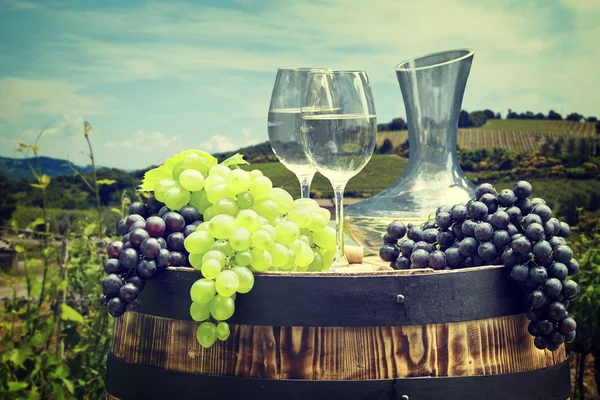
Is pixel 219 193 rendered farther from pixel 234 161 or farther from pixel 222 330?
pixel 222 330

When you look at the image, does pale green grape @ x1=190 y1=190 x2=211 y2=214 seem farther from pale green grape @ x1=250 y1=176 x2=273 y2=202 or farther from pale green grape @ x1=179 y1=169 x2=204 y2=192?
pale green grape @ x1=250 y1=176 x2=273 y2=202

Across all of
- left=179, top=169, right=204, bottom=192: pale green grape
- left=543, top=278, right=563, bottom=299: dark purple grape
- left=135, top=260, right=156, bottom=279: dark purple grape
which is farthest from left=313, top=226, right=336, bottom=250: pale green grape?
left=543, top=278, right=563, bottom=299: dark purple grape

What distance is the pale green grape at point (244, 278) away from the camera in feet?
→ 4.88

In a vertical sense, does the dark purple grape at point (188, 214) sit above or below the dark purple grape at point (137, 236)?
above

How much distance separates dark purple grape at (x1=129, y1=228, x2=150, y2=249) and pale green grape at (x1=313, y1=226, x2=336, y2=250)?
1.50 ft

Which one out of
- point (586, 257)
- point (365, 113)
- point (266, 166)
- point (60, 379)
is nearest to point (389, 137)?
point (266, 166)

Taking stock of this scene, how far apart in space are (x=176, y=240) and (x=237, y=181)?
0.22 m

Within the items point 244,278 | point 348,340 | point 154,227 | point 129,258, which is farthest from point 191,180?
point 348,340

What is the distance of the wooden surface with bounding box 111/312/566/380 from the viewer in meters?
1.50

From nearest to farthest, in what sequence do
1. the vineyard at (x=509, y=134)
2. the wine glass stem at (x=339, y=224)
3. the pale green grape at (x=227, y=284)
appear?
the pale green grape at (x=227, y=284) → the wine glass stem at (x=339, y=224) → the vineyard at (x=509, y=134)

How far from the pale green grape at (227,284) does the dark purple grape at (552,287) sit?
80 centimetres

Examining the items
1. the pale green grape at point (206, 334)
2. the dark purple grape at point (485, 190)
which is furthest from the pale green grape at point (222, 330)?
the dark purple grape at point (485, 190)

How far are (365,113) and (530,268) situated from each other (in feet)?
2.02

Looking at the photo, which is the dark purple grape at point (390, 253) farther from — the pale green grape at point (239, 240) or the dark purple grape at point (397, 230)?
the pale green grape at point (239, 240)
